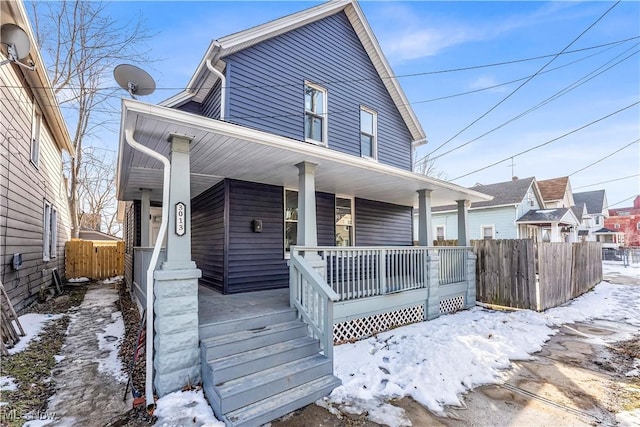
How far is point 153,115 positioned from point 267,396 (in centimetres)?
328

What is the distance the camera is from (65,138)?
32.4 feet

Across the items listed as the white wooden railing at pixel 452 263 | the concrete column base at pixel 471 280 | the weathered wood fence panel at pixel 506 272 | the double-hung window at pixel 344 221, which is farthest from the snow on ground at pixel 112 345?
the weathered wood fence panel at pixel 506 272

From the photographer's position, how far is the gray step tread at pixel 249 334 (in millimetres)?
3523

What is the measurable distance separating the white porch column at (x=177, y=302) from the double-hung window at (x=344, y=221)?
16.3ft

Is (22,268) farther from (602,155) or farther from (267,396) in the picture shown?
(602,155)

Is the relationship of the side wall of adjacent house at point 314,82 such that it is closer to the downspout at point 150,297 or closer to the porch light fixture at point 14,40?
the downspout at point 150,297

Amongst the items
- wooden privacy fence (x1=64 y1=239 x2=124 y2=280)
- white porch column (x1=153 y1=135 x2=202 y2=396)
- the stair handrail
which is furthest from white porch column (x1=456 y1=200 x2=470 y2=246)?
wooden privacy fence (x1=64 y1=239 x2=124 y2=280)

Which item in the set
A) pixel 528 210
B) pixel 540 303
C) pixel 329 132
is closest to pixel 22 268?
pixel 329 132

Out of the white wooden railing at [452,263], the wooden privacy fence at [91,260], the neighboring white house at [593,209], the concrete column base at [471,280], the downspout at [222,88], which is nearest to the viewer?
the downspout at [222,88]

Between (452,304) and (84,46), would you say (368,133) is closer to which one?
(452,304)

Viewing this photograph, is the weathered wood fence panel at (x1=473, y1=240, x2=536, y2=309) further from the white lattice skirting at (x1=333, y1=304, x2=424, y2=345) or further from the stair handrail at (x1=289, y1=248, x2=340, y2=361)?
the stair handrail at (x1=289, y1=248, x2=340, y2=361)

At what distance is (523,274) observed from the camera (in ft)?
24.4

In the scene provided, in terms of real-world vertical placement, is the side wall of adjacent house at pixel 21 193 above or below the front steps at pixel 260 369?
above

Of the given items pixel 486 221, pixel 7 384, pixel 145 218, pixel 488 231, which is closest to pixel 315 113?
pixel 145 218
